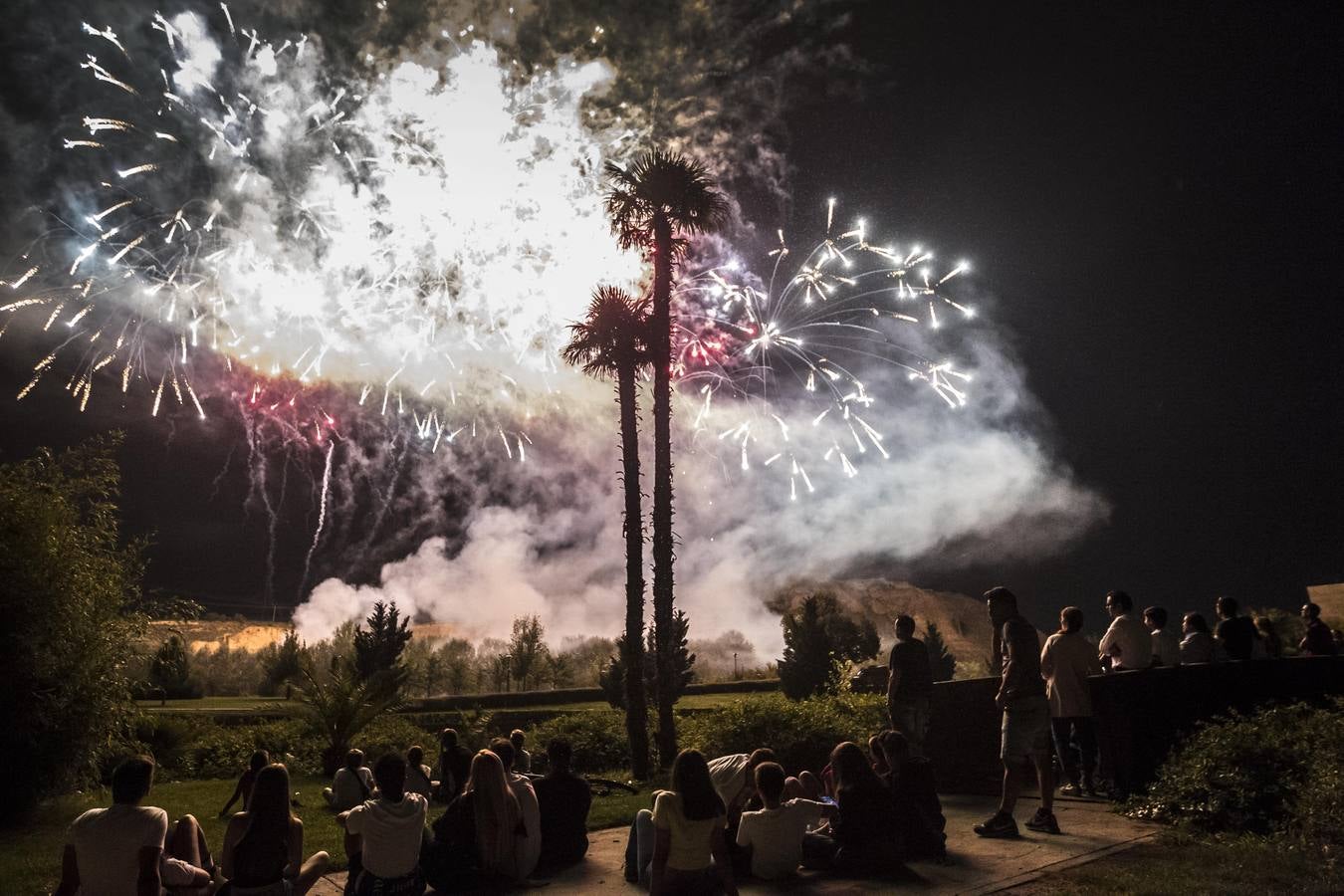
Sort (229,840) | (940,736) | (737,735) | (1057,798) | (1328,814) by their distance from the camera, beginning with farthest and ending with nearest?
(737,735) → (940,736) → (1057,798) → (1328,814) → (229,840)

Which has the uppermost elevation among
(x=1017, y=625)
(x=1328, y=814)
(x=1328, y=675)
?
(x=1017, y=625)

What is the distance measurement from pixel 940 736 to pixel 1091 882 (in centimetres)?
544

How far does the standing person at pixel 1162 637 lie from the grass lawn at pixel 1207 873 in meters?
3.65

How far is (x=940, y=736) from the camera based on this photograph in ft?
36.8

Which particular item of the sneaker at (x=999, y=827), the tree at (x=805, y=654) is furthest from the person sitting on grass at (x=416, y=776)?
the tree at (x=805, y=654)

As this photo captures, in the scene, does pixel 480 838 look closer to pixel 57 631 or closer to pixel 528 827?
pixel 528 827

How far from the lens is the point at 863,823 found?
6.51 meters

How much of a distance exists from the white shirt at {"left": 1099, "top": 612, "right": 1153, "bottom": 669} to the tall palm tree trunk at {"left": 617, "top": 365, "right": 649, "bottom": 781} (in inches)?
420

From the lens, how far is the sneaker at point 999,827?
7.47 m

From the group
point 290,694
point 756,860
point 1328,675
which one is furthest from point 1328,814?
point 290,694

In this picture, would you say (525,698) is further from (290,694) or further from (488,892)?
(488,892)

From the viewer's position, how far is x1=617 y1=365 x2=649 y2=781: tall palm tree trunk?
60.1ft

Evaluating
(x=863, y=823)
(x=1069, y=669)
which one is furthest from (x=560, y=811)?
(x=1069, y=669)

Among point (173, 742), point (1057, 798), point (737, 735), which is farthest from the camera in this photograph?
point (173, 742)
